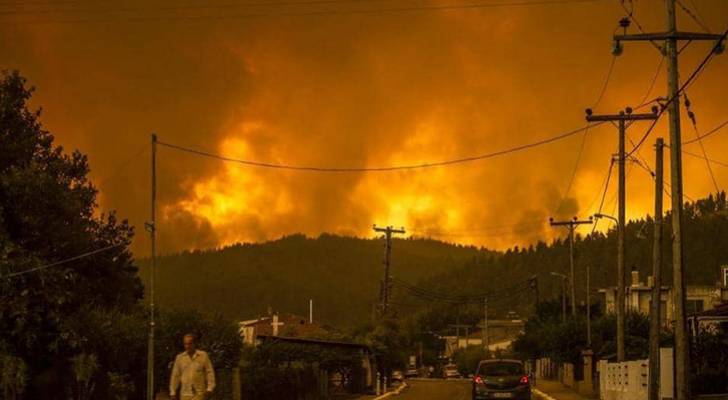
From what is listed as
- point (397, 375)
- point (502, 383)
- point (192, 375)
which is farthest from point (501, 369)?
point (397, 375)

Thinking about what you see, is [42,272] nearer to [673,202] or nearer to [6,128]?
[6,128]

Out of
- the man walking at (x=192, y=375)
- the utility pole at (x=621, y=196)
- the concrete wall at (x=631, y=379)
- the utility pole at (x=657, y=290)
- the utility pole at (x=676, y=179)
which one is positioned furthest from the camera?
the utility pole at (x=621, y=196)

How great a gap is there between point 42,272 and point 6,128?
9272 mm

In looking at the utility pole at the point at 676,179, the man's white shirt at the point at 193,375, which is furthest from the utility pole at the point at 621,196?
the man's white shirt at the point at 193,375

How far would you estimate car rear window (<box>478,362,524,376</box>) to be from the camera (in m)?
38.8

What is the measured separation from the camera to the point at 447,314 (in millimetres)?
A: 196875

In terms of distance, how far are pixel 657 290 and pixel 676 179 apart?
626 cm

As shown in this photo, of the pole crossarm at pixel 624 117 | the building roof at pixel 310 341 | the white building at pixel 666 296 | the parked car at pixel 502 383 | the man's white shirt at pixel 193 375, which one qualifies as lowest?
the parked car at pixel 502 383

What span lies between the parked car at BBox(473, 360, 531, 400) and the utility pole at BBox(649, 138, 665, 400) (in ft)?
17.9

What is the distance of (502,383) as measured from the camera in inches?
1511

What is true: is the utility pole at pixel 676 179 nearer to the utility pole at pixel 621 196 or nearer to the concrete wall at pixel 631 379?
the concrete wall at pixel 631 379

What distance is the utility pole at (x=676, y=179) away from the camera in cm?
2816

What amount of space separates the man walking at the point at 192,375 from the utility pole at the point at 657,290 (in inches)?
794

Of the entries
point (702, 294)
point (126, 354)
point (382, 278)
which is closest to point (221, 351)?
point (126, 354)
